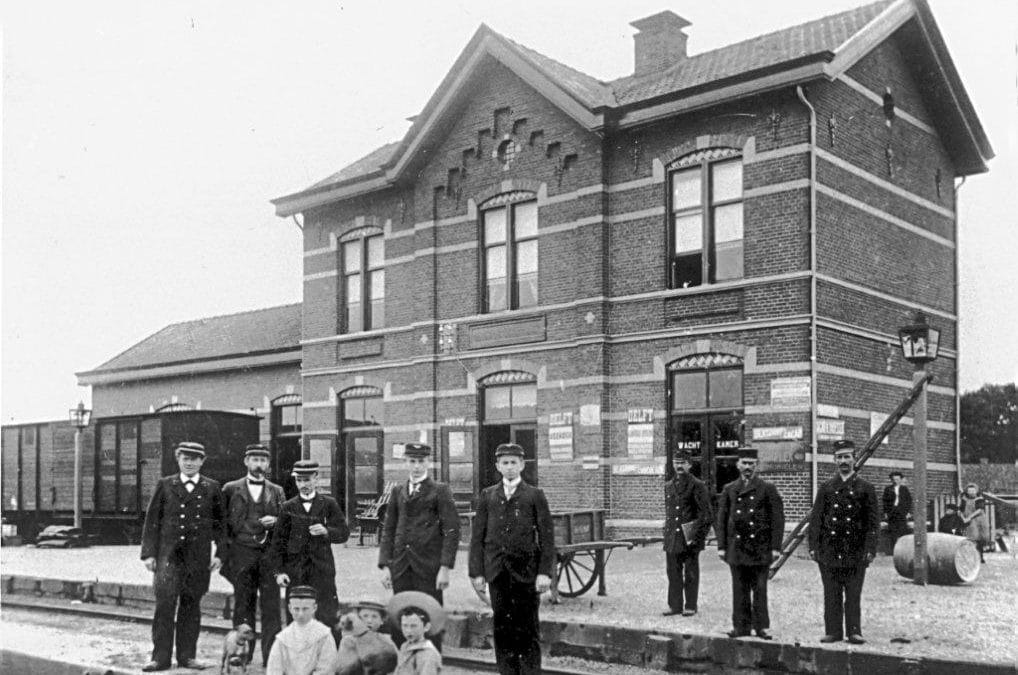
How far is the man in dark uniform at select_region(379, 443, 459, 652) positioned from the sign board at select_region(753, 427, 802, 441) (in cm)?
934

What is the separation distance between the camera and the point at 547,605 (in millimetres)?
11844

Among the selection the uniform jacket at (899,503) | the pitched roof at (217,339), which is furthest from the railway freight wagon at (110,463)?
the uniform jacket at (899,503)

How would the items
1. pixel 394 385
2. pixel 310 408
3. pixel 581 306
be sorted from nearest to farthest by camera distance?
pixel 581 306 < pixel 394 385 < pixel 310 408

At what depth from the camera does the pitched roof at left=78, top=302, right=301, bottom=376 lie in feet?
95.9

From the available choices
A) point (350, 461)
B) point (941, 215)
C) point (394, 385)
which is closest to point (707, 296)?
point (941, 215)

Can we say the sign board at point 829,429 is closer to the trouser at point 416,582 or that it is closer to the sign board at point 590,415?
the sign board at point 590,415

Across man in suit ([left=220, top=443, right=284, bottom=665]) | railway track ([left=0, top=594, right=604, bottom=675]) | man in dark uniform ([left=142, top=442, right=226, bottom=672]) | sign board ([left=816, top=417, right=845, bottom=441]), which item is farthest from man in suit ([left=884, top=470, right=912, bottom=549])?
man in dark uniform ([left=142, top=442, right=226, bottom=672])

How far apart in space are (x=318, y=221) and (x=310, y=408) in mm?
4175

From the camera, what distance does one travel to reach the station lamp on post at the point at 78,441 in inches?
949

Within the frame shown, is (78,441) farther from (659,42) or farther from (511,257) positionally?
(659,42)

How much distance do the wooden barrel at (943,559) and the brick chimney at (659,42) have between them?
39.4 ft

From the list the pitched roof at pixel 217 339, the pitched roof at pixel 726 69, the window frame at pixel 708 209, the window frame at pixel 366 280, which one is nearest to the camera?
the pitched roof at pixel 726 69

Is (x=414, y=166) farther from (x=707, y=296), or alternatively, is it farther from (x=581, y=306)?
(x=707, y=296)

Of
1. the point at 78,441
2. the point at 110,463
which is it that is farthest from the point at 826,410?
the point at 78,441
